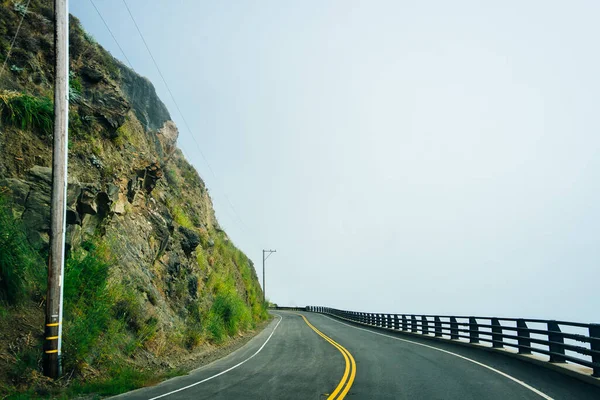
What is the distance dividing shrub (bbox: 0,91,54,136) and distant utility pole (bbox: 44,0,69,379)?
3897 mm

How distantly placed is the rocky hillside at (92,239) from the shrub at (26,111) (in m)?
0.04

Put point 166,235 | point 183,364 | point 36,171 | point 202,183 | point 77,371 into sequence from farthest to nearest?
point 202,183, point 166,235, point 183,364, point 36,171, point 77,371

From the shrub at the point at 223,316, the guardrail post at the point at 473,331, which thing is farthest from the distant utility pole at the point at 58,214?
the guardrail post at the point at 473,331

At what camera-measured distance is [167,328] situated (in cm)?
1727

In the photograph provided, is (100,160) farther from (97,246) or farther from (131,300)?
(131,300)

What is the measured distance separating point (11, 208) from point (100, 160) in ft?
19.6

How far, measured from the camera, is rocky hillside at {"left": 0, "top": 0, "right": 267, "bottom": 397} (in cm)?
1074

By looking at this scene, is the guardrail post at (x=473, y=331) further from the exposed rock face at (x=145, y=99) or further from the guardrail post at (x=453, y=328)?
the exposed rock face at (x=145, y=99)

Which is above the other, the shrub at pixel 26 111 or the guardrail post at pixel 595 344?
the shrub at pixel 26 111

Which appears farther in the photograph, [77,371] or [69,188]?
[69,188]

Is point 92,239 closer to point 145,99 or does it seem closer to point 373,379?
point 373,379

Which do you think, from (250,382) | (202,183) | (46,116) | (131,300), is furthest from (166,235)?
(202,183)

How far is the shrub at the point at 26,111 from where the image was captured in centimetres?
1370

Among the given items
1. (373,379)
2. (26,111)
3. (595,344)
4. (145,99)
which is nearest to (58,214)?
(26,111)
